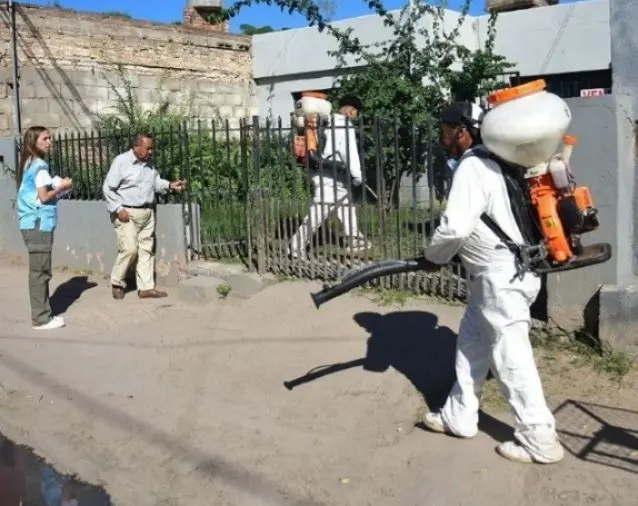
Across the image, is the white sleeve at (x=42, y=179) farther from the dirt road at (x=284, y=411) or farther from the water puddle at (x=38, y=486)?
the water puddle at (x=38, y=486)

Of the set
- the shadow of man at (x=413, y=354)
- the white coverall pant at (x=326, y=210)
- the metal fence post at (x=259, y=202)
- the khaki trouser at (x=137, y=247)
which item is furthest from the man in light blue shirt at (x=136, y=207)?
the shadow of man at (x=413, y=354)

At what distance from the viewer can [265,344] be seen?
6066mm

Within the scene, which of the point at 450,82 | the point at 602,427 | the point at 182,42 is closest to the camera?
the point at 602,427

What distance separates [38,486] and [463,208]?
8.55 feet

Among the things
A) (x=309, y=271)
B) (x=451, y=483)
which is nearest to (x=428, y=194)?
(x=309, y=271)

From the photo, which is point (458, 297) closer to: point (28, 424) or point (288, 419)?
point (288, 419)

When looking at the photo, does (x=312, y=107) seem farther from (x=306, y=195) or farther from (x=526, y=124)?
(x=526, y=124)

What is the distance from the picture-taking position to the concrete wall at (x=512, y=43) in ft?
39.8

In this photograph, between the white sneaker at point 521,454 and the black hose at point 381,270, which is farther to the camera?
the black hose at point 381,270

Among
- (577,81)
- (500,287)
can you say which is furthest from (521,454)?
(577,81)

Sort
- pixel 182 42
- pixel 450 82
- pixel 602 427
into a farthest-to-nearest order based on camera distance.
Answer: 1. pixel 182 42
2. pixel 450 82
3. pixel 602 427

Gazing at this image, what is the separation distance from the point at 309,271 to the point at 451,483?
12.1 feet

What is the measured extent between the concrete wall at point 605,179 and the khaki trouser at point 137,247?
170 inches

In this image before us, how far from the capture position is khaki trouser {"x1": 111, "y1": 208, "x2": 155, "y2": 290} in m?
7.71
